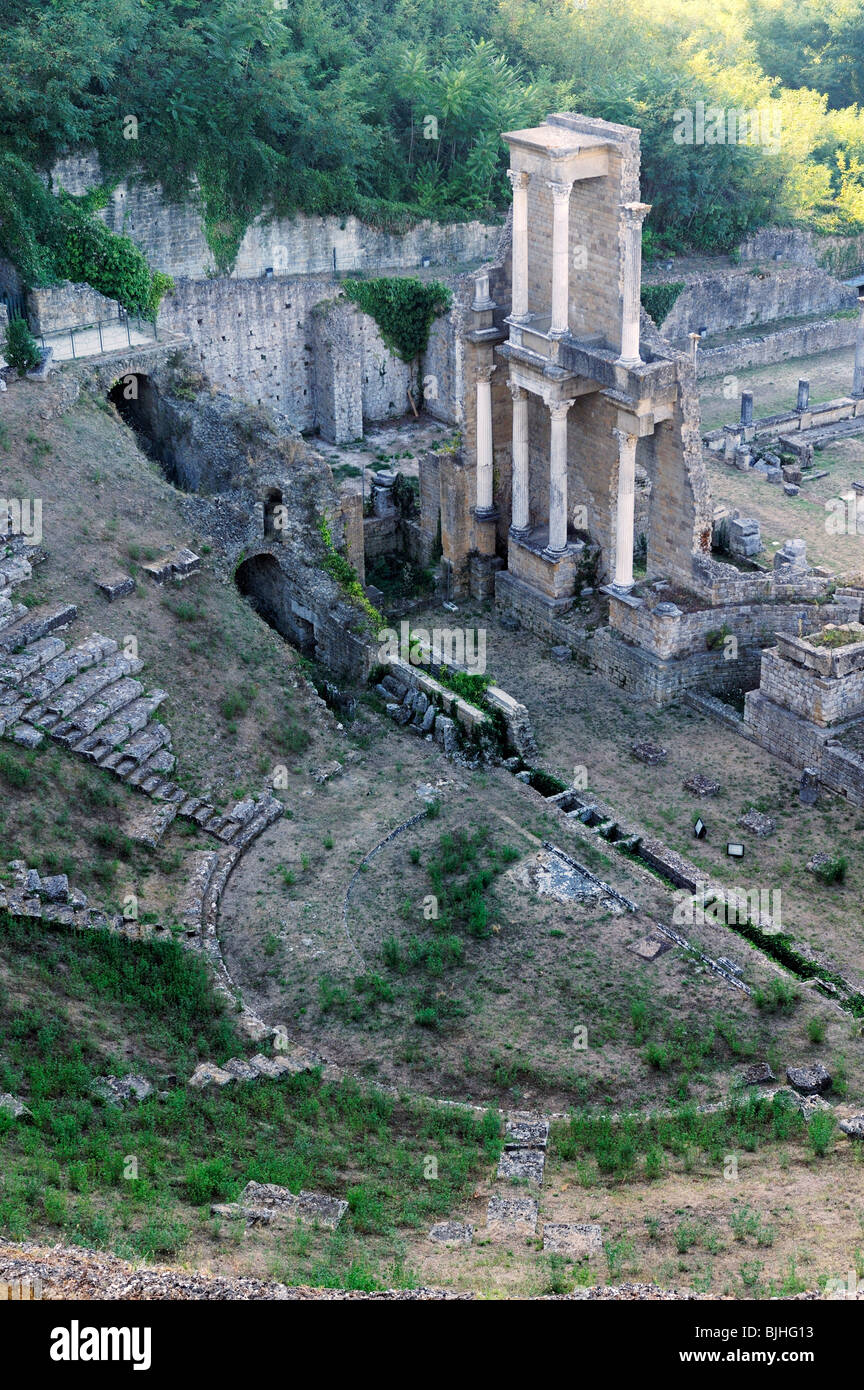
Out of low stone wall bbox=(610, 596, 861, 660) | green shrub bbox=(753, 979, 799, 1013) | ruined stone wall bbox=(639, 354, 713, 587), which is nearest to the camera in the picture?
green shrub bbox=(753, 979, 799, 1013)

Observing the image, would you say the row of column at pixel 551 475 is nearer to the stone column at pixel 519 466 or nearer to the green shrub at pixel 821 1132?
the stone column at pixel 519 466

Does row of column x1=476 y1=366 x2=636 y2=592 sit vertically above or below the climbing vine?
above

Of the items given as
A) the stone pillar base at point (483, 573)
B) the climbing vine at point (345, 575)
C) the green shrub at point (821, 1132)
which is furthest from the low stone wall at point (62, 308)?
the green shrub at point (821, 1132)

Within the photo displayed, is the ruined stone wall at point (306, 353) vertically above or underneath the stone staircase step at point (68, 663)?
above

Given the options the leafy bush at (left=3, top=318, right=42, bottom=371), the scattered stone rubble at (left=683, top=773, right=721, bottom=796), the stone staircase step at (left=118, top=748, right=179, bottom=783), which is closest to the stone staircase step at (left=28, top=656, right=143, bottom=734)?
the stone staircase step at (left=118, top=748, right=179, bottom=783)

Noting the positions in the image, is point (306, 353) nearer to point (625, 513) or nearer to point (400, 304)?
point (400, 304)

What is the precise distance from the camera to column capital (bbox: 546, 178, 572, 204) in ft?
103

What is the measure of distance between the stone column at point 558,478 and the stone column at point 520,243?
7.27 ft

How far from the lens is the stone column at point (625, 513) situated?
32188 mm

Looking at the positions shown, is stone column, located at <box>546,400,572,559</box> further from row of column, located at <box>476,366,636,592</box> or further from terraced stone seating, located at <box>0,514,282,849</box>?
terraced stone seating, located at <box>0,514,282,849</box>

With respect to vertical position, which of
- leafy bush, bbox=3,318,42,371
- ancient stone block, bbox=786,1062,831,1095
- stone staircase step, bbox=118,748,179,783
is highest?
leafy bush, bbox=3,318,42,371

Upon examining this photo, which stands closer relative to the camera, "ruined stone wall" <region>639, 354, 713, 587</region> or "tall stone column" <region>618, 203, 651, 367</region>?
"tall stone column" <region>618, 203, 651, 367</region>

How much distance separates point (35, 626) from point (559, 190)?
12223 mm

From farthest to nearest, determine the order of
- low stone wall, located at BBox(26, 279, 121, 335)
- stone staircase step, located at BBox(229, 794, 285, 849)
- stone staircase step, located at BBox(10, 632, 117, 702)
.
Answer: low stone wall, located at BBox(26, 279, 121, 335) < stone staircase step, located at BBox(10, 632, 117, 702) < stone staircase step, located at BBox(229, 794, 285, 849)
